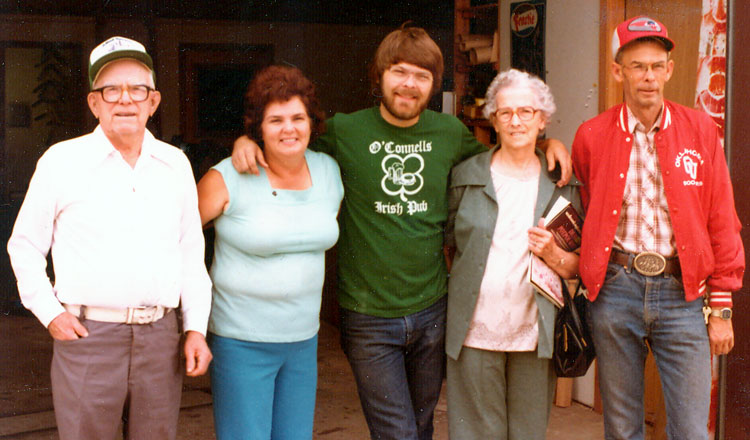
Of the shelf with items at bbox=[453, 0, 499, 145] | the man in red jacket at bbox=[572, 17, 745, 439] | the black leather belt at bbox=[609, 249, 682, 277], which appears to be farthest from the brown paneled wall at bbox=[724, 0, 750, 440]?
the shelf with items at bbox=[453, 0, 499, 145]

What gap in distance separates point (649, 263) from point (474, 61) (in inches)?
115

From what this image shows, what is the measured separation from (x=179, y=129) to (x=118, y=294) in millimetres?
7138

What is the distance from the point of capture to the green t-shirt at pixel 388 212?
3.30 meters

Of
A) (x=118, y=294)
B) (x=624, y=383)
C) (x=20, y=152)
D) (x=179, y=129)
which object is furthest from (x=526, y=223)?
(x=20, y=152)

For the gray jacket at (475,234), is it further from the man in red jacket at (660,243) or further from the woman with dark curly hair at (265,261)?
the woman with dark curly hair at (265,261)

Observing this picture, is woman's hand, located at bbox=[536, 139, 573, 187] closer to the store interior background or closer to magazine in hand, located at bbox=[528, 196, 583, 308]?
magazine in hand, located at bbox=[528, 196, 583, 308]

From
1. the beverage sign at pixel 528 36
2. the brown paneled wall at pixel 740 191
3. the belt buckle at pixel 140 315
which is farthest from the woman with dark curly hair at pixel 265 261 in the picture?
the beverage sign at pixel 528 36

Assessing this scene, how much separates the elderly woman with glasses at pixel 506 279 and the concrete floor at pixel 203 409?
5.06ft

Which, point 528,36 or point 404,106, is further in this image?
point 528,36

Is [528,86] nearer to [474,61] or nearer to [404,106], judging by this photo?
[404,106]

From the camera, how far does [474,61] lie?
576cm

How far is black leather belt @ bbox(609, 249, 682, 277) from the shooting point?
3.13 m

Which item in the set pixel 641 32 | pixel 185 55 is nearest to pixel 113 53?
pixel 641 32

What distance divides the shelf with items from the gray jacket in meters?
2.34
